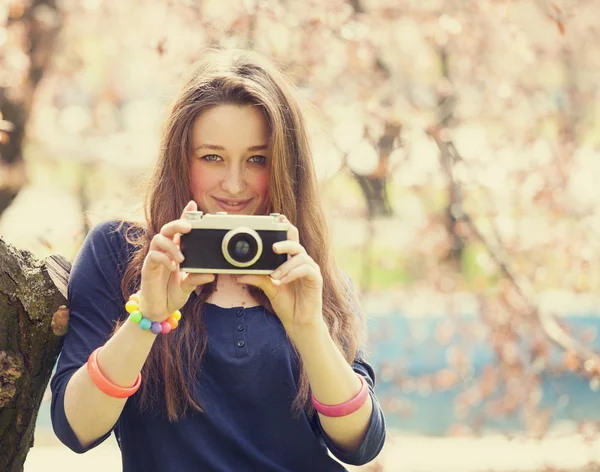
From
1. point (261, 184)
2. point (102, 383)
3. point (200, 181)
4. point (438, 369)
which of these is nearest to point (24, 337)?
point (102, 383)

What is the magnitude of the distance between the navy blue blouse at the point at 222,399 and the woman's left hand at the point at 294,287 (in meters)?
0.13

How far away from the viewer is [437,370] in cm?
856

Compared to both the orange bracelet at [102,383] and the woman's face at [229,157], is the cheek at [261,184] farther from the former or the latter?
the orange bracelet at [102,383]

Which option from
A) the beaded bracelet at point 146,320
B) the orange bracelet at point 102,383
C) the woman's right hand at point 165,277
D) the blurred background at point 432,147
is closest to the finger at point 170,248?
the woman's right hand at point 165,277

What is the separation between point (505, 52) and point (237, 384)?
11.6 ft

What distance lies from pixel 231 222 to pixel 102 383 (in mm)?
410

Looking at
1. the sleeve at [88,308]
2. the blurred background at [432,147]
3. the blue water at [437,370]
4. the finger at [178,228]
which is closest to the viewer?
the finger at [178,228]

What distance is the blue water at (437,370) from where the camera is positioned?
16.1 ft

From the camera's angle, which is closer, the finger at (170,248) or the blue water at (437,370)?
the finger at (170,248)

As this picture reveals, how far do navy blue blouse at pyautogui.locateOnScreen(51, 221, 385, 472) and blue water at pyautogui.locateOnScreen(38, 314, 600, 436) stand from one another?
8.31 feet

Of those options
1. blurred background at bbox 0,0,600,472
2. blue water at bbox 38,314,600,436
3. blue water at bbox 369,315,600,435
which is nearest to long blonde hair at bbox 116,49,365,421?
blurred background at bbox 0,0,600,472

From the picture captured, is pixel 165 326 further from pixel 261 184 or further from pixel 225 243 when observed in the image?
pixel 261 184

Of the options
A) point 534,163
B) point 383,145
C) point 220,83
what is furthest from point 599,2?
point 220,83

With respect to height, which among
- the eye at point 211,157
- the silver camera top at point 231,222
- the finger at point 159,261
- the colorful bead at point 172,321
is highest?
the eye at point 211,157
